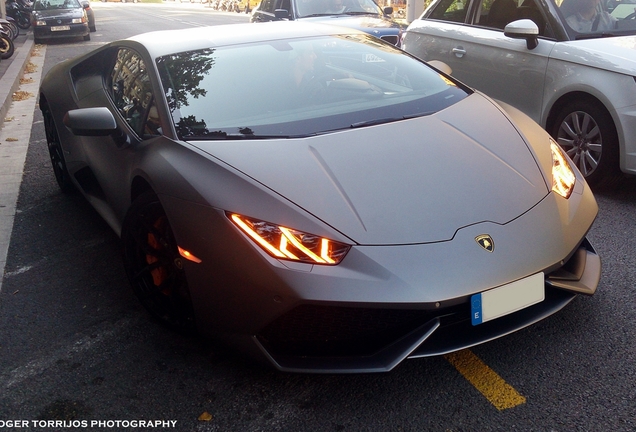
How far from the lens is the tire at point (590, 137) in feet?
14.3

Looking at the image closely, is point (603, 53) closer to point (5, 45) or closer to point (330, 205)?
point (330, 205)

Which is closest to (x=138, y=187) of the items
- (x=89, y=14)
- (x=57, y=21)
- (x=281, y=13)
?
(x=281, y=13)

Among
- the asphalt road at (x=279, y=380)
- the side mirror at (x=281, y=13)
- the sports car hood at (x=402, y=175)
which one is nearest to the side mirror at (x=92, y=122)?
the sports car hood at (x=402, y=175)

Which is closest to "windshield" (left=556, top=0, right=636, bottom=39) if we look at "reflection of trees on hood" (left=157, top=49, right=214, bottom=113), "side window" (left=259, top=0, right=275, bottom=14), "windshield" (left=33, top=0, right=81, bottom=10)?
"reflection of trees on hood" (left=157, top=49, right=214, bottom=113)

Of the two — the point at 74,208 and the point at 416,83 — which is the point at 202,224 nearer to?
the point at 416,83

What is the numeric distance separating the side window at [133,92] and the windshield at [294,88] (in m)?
0.12

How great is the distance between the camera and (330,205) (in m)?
2.41

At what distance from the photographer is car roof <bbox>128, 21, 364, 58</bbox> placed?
3.55 m

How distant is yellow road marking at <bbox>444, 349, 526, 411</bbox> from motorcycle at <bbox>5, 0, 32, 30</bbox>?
2754cm

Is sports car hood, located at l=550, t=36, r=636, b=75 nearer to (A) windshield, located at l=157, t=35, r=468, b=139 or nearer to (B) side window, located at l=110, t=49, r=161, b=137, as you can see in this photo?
(A) windshield, located at l=157, t=35, r=468, b=139

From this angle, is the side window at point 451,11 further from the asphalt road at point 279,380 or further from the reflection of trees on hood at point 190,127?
the reflection of trees on hood at point 190,127

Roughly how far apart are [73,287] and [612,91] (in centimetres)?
348

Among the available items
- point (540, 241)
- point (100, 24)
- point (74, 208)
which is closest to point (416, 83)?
point (540, 241)

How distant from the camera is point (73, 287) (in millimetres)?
3498
